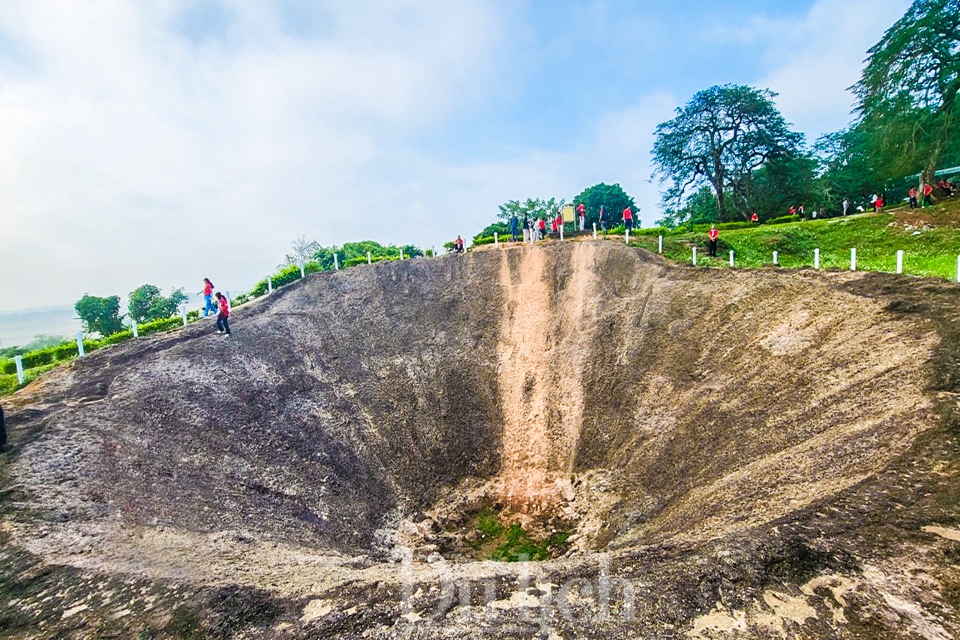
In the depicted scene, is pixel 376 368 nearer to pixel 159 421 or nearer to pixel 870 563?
pixel 159 421

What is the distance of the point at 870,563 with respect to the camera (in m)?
5.66

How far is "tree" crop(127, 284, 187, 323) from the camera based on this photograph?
1427 inches

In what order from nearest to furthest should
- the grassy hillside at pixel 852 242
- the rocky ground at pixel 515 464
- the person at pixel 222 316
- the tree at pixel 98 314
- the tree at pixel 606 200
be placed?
1. the rocky ground at pixel 515 464
2. the person at pixel 222 316
3. the grassy hillside at pixel 852 242
4. the tree at pixel 98 314
5. the tree at pixel 606 200

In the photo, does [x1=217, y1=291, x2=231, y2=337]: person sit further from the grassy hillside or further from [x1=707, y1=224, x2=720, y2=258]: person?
[x1=707, y1=224, x2=720, y2=258]: person

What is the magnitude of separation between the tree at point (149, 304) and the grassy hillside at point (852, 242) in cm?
3786

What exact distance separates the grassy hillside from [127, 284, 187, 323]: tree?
3786cm

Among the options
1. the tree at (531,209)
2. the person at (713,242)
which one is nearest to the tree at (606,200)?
the tree at (531,209)

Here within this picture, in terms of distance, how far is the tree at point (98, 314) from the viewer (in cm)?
3616

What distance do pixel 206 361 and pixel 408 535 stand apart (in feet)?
31.5

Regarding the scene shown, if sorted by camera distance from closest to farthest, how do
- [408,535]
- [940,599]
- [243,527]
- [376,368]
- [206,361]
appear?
1. [940,599]
2. [243,527]
3. [408,535]
4. [206,361]
5. [376,368]

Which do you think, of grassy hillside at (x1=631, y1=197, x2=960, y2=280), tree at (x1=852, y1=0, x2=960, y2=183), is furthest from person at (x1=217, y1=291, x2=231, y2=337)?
tree at (x1=852, y1=0, x2=960, y2=183)

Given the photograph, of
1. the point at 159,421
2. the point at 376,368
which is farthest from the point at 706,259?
the point at 159,421

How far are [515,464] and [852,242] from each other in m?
22.0

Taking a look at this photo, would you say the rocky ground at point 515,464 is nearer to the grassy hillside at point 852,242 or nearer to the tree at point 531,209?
the grassy hillside at point 852,242
